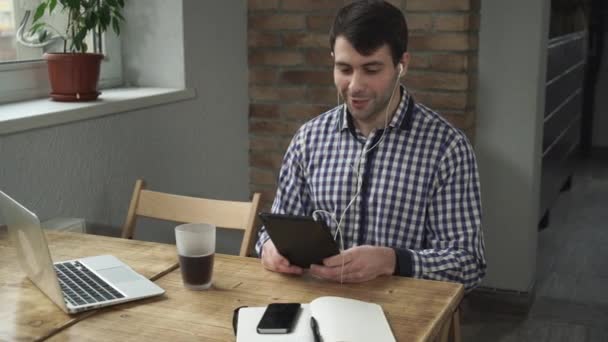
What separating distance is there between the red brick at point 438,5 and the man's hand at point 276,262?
62.8 inches

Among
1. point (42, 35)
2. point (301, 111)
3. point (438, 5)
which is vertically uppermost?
point (438, 5)

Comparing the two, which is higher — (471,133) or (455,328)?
(471,133)

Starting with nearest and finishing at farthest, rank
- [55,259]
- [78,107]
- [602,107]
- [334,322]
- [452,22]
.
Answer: [334,322] < [55,259] < [78,107] < [452,22] < [602,107]

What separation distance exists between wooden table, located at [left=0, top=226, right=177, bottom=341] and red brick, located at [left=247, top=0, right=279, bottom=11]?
1.59 m

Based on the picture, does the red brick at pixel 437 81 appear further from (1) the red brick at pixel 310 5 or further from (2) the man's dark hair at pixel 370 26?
(2) the man's dark hair at pixel 370 26

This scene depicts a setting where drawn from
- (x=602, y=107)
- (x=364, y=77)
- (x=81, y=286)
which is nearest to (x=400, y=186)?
(x=364, y=77)

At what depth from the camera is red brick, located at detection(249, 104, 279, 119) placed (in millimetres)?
3290

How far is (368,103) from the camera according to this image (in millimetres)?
1856

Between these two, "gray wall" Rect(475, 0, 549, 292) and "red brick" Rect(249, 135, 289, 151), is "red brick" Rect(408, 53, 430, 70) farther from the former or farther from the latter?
"red brick" Rect(249, 135, 289, 151)

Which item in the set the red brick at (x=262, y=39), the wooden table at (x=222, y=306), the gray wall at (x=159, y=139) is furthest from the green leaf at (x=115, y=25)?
the wooden table at (x=222, y=306)

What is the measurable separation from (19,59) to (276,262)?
1374 mm

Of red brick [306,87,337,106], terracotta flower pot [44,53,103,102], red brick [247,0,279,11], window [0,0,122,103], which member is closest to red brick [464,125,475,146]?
red brick [306,87,337,106]

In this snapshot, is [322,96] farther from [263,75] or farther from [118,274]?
[118,274]

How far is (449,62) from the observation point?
2959 mm
